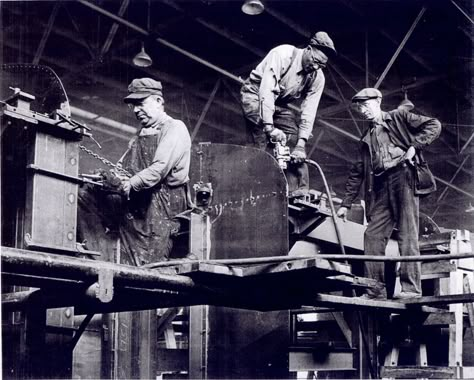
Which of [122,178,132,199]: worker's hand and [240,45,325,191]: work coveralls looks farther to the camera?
[240,45,325,191]: work coveralls

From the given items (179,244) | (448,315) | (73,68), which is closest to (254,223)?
(179,244)

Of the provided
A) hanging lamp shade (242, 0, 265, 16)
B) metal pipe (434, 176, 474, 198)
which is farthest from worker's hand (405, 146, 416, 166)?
metal pipe (434, 176, 474, 198)

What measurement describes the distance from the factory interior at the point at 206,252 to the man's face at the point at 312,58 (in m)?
0.14

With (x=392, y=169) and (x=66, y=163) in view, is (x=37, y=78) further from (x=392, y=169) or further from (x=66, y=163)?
(x=392, y=169)

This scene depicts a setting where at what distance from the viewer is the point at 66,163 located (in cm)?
513

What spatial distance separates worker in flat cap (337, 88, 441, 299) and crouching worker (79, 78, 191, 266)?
1.92 m

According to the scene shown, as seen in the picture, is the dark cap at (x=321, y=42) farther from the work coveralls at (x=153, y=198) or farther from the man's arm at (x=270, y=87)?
the work coveralls at (x=153, y=198)

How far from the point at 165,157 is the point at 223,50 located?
774 centimetres

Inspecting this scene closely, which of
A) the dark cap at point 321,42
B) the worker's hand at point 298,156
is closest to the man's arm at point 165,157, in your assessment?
the worker's hand at point 298,156

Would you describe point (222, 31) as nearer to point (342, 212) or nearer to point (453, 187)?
point (342, 212)

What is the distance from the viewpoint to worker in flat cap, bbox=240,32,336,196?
261 inches

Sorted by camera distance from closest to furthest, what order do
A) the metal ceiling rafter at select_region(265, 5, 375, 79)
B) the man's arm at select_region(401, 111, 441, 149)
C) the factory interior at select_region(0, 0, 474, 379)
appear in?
1. the factory interior at select_region(0, 0, 474, 379)
2. the man's arm at select_region(401, 111, 441, 149)
3. the metal ceiling rafter at select_region(265, 5, 375, 79)

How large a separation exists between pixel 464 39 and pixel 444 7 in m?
1.65

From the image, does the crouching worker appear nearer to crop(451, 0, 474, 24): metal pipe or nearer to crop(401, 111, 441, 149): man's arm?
crop(401, 111, 441, 149): man's arm
